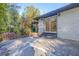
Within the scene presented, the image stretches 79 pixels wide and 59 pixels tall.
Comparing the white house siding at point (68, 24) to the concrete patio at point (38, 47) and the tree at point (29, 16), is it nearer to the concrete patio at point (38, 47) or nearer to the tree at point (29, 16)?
the concrete patio at point (38, 47)

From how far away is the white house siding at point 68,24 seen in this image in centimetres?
369

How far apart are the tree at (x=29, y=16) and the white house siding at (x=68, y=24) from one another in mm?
437

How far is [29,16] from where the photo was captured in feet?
12.5

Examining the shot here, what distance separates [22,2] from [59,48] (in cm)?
104

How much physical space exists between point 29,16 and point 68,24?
709 millimetres

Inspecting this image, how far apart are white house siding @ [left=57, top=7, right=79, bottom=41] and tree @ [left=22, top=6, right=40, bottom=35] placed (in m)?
0.44

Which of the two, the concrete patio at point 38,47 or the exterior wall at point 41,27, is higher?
the exterior wall at point 41,27

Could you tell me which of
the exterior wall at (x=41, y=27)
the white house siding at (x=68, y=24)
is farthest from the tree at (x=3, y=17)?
the white house siding at (x=68, y=24)

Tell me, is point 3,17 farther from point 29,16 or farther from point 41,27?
point 41,27

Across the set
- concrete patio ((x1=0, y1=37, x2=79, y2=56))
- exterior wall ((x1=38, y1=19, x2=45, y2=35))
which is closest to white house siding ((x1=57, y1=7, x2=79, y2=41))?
concrete patio ((x1=0, y1=37, x2=79, y2=56))

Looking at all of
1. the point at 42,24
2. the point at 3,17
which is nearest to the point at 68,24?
the point at 42,24

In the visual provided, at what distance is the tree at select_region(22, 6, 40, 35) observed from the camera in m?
3.76

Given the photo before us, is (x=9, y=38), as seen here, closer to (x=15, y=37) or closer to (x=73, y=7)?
(x=15, y=37)

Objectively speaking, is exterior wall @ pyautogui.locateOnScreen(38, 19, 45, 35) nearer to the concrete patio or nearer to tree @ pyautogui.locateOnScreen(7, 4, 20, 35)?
the concrete patio
